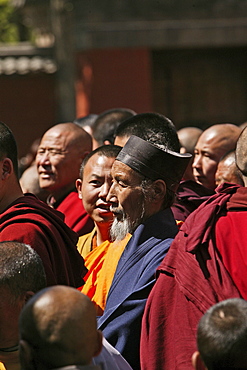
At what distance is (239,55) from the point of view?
46.0 feet

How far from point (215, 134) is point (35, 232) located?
107 inches

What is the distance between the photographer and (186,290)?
3.38 m

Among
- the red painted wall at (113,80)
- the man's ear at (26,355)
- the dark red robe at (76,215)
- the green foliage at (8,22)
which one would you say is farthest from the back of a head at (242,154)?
the green foliage at (8,22)

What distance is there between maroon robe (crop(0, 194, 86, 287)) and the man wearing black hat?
0.72 feet

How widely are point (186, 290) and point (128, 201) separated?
0.66 m

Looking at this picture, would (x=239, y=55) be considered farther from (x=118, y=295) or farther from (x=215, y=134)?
Result: (x=118, y=295)

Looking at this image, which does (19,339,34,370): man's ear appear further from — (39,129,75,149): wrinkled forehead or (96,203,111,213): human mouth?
(39,129,75,149): wrinkled forehead

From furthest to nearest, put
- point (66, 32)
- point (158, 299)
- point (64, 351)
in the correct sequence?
point (66, 32), point (158, 299), point (64, 351)

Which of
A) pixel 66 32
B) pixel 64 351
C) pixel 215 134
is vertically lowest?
pixel 66 32

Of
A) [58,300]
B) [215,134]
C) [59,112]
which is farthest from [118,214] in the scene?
[59,112]

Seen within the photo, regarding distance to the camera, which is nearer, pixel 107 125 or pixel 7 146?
pixel 7 146

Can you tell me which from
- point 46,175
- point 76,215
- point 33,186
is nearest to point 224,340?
point 76,215

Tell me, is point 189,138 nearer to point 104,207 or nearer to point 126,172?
point 104,207

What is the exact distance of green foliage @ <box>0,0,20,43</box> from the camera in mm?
17344
